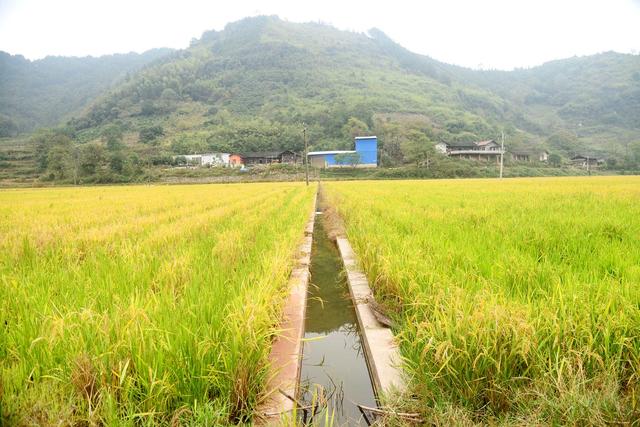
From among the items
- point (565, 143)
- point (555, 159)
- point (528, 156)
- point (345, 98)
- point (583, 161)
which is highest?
point (345, 98)

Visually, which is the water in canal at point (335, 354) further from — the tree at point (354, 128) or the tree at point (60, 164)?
the tree at point (354, 128)

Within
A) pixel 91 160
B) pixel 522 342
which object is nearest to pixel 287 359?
pixel 522 342

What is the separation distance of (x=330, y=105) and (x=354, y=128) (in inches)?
1129

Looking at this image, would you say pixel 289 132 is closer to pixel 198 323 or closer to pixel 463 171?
pixel 463 171

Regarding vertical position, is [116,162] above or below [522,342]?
above

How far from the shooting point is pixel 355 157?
59531 millimetres

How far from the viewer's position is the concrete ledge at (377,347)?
190 cm

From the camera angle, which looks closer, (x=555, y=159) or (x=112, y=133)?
(x=555, y=159)

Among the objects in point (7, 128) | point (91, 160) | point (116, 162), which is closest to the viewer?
point (91, 160)

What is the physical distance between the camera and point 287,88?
12469 centimetres

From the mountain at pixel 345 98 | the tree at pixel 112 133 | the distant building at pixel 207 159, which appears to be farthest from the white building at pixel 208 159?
the tree at pixel 112 133

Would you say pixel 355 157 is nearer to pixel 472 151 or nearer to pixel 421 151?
pixel 421 151

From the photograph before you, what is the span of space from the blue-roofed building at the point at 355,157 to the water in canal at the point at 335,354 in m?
57.1

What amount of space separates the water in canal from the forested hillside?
5561 cm
